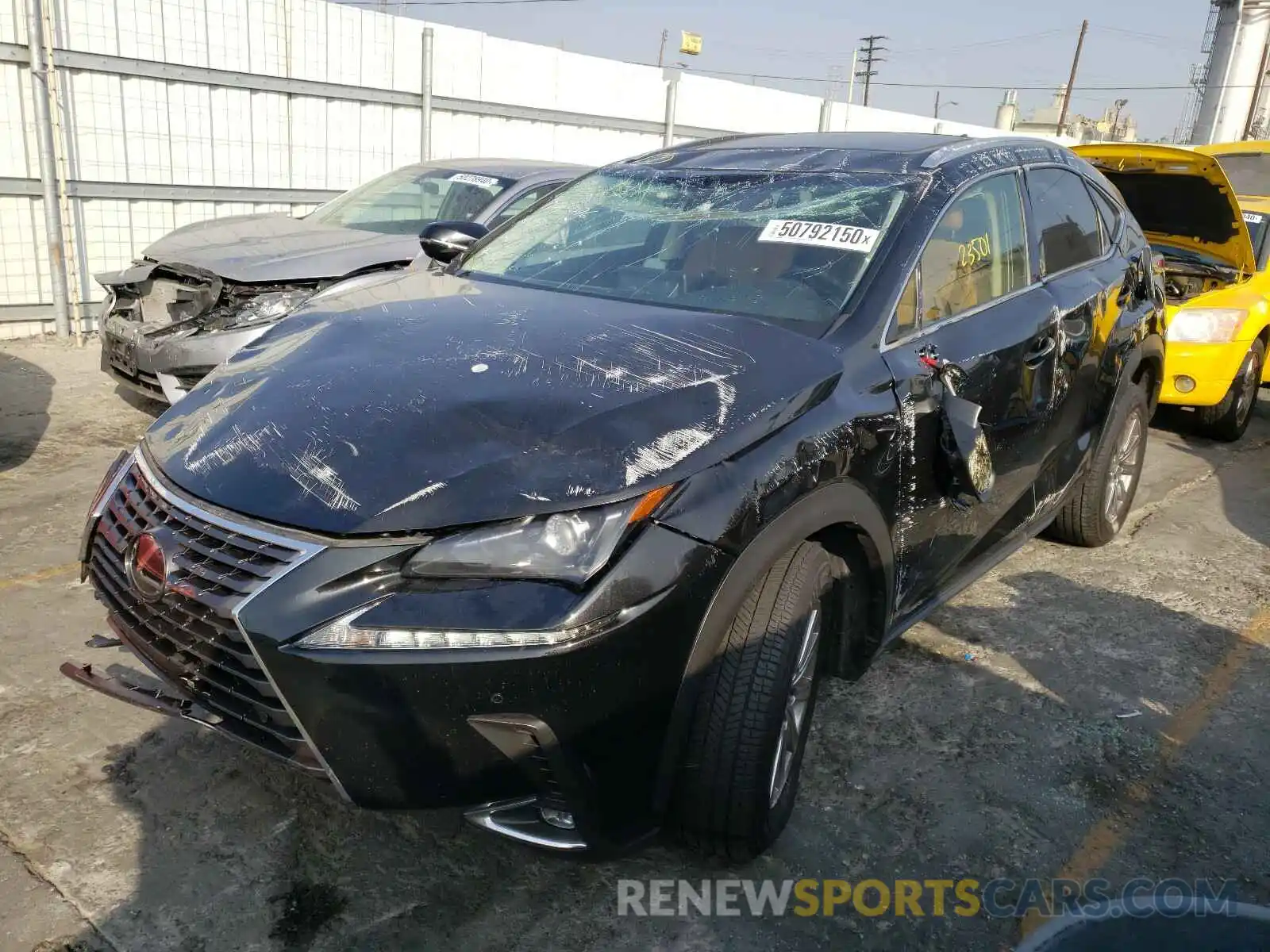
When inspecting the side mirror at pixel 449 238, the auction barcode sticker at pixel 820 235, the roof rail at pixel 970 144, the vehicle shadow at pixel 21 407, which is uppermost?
the roof rail at pixel 970 144

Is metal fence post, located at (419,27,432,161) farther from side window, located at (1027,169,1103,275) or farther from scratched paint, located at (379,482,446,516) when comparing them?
scratched paint, located at (379,482,446,516)

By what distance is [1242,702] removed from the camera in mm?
3564

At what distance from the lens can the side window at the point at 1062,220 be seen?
3877 mm

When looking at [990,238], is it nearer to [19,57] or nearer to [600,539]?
[600,539]

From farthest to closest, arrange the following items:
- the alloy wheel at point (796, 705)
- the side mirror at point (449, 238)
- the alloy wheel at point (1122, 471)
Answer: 1. the alloy wheel at point (1122, 471)
2. the side mirror at point (449, 238)
3. the alloy wheel at point (796, 705)

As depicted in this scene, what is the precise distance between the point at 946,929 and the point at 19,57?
848 cm

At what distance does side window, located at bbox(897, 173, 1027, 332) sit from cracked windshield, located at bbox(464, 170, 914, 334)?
0.57ft

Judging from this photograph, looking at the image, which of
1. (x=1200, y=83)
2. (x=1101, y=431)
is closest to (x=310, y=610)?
(x=1101, y=431)

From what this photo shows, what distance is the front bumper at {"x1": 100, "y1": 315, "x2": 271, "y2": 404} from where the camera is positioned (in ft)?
17.0

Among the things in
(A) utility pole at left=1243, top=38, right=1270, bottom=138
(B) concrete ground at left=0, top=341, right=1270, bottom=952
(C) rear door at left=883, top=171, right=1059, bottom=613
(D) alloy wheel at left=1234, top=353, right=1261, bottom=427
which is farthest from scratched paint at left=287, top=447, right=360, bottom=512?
(A) utility pole at left=1243, top=38, right=1270, bottom=138

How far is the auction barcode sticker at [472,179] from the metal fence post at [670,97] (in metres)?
6.27

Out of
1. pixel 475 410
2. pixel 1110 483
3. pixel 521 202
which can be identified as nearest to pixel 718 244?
pixel 475 410


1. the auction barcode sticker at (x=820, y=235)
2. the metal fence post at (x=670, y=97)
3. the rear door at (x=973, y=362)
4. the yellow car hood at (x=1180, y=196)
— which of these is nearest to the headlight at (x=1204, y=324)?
the yellow car hood at (x=1180, y=196)

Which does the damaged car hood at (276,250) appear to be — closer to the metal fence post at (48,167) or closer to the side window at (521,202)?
the side window at (521,202)
